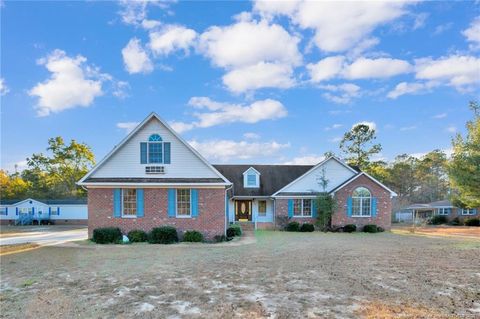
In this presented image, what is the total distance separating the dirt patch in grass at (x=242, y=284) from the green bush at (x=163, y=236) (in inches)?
109

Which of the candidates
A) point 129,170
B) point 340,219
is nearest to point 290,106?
point 340,219

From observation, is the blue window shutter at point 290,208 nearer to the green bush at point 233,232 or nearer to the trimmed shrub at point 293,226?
the trimmed shrub at point 293,226

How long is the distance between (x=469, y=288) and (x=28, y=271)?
13109 millimetres

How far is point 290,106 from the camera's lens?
22.7m

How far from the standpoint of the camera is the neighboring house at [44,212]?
3544cm

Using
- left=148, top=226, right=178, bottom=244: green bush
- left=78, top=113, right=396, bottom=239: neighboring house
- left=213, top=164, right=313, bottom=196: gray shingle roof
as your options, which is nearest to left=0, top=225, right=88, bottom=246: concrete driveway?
left=78, top=113, right=396, bottom=239: neighboring house

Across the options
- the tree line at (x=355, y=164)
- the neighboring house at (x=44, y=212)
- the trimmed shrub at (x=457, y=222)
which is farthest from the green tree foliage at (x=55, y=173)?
the trimmed shrub at (x=457, y=222)

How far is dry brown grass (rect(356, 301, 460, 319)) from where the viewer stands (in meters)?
5.85

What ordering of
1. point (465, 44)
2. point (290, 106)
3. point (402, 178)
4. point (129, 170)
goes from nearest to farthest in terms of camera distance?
point (465, 44), point (129, 170), point (290, 106), point (402, 178)

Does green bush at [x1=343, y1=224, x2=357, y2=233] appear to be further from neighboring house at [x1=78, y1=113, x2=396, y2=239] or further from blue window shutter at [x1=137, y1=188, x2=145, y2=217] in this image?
blue window shutter at [x1=137, y1=188, x2=145, y2=217]

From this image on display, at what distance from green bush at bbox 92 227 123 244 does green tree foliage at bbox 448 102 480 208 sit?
2119 cm

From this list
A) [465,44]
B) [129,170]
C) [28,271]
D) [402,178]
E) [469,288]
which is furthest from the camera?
[402,178]

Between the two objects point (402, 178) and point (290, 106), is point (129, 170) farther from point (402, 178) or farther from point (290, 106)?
point (402, 178)

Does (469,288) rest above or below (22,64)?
below
